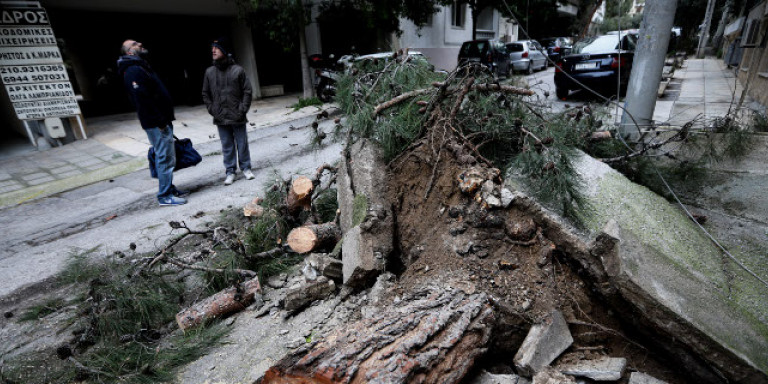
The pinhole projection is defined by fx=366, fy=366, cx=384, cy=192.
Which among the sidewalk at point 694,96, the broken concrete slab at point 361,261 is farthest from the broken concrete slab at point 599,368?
the sidewalk at point 694,96

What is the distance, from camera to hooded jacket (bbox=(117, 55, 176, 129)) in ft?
13.5

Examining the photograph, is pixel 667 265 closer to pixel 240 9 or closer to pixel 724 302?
pixel 724 302

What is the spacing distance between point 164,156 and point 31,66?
4948 millimetres

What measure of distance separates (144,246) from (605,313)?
393 cm

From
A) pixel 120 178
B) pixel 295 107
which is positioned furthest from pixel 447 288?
pixel 295 107

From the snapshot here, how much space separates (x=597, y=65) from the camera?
28.2ft

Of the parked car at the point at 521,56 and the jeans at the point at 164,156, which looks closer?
the jeans at the point at 164,156

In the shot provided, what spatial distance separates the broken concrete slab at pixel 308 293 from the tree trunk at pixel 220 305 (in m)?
0.34

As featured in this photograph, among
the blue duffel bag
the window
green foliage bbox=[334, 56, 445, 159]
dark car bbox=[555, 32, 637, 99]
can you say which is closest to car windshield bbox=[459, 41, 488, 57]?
dark car bbox=[555, 32, 637, 99]

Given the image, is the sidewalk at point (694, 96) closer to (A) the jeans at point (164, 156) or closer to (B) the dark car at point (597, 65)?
(B) the dark car at point (597, 65)

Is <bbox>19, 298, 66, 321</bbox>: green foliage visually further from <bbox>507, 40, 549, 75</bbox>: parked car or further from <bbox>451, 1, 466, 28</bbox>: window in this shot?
<bbox>451, 1, 466, 28</bbox>: window

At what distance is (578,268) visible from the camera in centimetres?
195

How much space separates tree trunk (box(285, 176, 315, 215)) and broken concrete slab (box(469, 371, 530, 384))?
7.41 ft

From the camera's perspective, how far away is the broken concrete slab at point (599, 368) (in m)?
1.59
